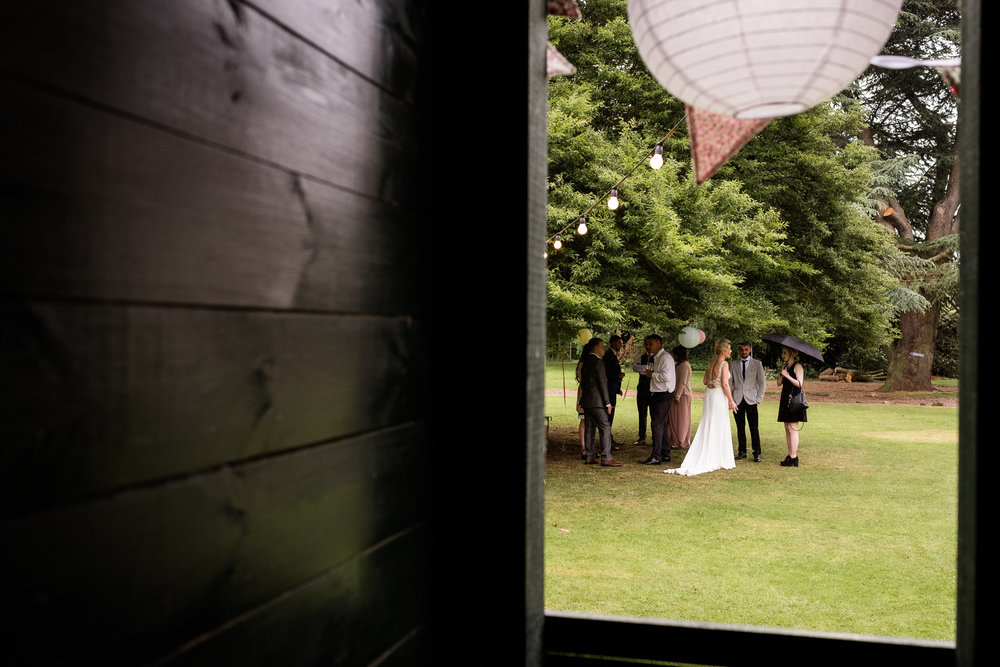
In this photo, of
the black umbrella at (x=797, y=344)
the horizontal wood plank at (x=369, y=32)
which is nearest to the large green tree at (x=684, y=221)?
the black umbrella at (x=797, y=344)

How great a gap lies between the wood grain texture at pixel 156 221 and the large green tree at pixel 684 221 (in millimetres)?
6494

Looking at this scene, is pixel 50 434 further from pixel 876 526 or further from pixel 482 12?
pixel 876 526

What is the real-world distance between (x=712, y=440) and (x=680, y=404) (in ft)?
5.32

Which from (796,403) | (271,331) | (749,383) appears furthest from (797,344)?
(271,331)

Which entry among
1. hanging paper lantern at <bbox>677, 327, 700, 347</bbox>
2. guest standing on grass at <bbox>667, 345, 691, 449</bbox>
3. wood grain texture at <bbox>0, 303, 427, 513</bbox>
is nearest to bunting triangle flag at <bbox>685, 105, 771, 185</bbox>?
wood grain texture at <bbox>0, 303, 427, 513</bbox>

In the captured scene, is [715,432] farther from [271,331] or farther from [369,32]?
[271,331]

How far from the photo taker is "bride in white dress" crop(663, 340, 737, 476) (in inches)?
340

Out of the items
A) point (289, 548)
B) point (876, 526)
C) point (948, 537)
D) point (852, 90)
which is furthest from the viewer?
point (852, 90)

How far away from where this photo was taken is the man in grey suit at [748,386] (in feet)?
30.6

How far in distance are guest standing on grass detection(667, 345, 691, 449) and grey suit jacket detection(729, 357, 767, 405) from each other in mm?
688

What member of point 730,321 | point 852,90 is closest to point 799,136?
point 730,321

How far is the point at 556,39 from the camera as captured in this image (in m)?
9.77

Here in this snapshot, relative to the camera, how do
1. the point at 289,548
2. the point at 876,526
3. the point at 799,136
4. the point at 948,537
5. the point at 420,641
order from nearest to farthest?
the point at 289,548 → the point at 420,641 → the point at 948,537 → the point at 876,526 → the point at 799,136

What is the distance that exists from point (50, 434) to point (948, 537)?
6.76 meters
